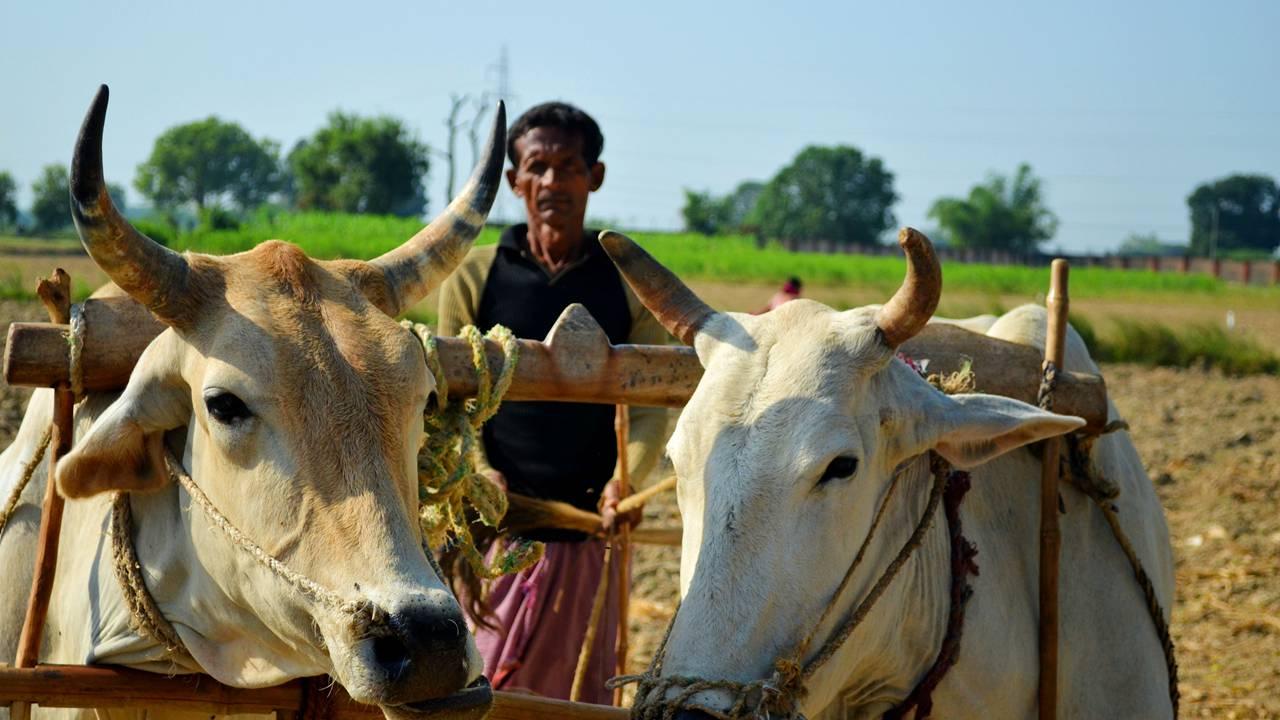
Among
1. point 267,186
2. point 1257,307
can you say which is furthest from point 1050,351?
point 267,186

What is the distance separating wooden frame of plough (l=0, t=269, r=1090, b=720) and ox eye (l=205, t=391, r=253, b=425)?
1.61 ft

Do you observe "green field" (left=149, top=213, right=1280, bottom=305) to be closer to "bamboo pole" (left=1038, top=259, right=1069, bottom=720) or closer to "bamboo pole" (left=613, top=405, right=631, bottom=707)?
"bamboo pole" (left=613, top=405, right=631, bottom=707)

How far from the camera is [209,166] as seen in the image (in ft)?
276

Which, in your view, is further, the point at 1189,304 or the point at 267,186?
the point at 267,186

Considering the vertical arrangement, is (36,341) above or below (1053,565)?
above

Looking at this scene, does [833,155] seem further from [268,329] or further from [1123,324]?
[268,329]

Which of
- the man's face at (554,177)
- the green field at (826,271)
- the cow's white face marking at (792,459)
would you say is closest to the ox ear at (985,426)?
the cow's white face marking at (792,459)

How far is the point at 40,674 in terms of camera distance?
113 inches

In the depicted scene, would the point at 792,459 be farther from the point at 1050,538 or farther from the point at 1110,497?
the point at 1110,497

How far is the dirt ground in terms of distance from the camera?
6773 millimetres

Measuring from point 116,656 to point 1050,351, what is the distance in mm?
2471

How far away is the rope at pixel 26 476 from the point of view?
3.29 meters

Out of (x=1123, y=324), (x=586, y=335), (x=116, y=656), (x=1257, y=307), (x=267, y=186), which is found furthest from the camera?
(x=267, y=186)

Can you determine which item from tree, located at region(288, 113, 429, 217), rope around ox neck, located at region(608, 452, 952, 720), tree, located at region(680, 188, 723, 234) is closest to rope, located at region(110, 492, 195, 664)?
rope around ox neck, located at region(608, 452, 952, 720)
